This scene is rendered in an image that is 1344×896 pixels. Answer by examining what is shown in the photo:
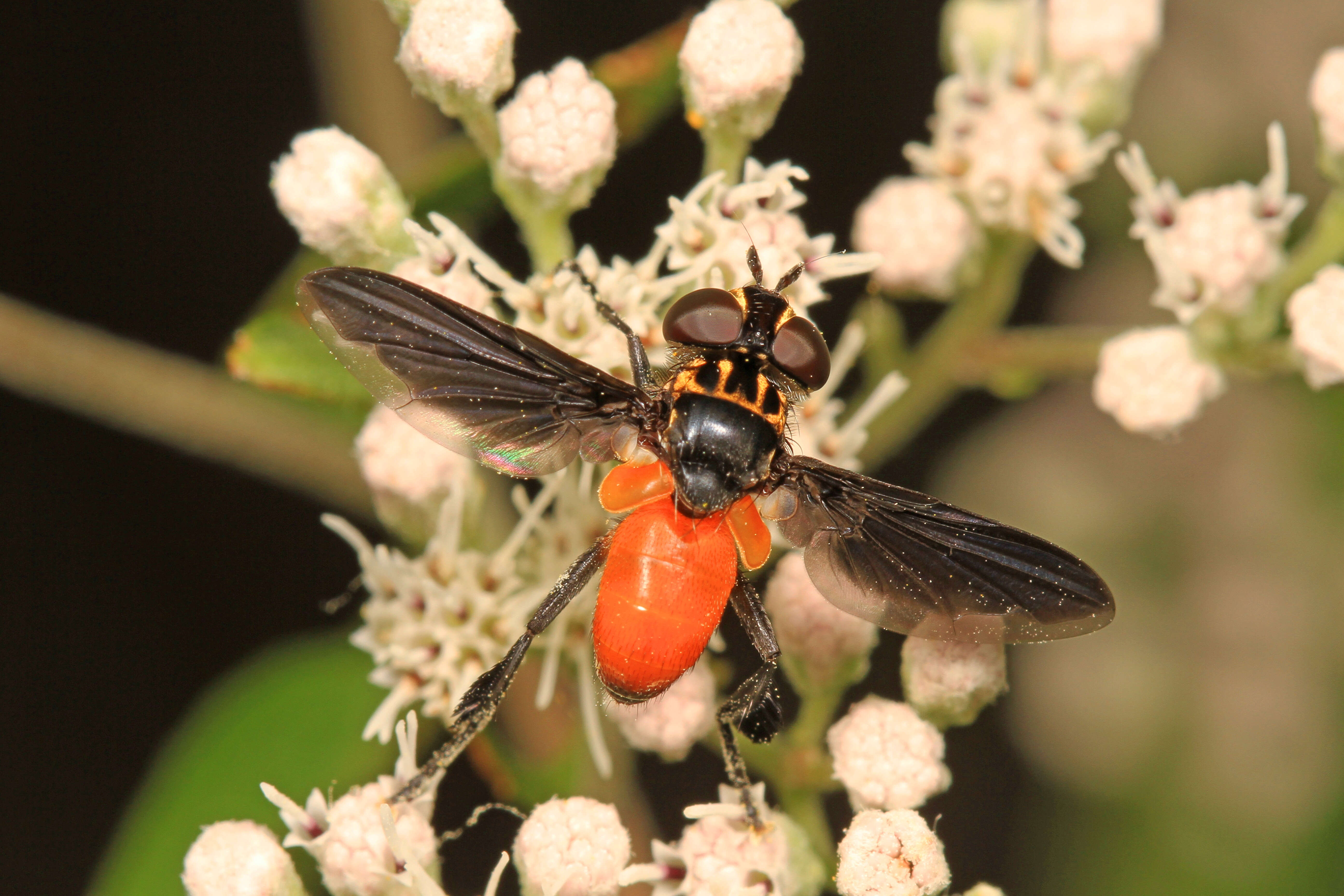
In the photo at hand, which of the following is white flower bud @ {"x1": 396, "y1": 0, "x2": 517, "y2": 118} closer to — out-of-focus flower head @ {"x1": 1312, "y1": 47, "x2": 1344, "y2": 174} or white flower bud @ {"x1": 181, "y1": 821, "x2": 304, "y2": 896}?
white flower bud @ {"x1": 181, "y1": 821, "x2": 304, "y2": 896}

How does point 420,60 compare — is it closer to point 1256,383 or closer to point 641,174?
point 641,174

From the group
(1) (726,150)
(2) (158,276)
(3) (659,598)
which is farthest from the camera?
(2) (158,276)

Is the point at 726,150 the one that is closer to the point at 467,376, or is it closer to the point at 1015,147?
the point at 1015,147

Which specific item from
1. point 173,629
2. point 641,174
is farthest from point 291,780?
point 641,174

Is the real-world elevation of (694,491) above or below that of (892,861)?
above

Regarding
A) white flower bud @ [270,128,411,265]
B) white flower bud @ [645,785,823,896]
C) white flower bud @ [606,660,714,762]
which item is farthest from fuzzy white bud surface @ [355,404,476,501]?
white flower bud @ [645,785,823,896]

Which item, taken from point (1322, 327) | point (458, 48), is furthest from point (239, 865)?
point (1322, 327)
